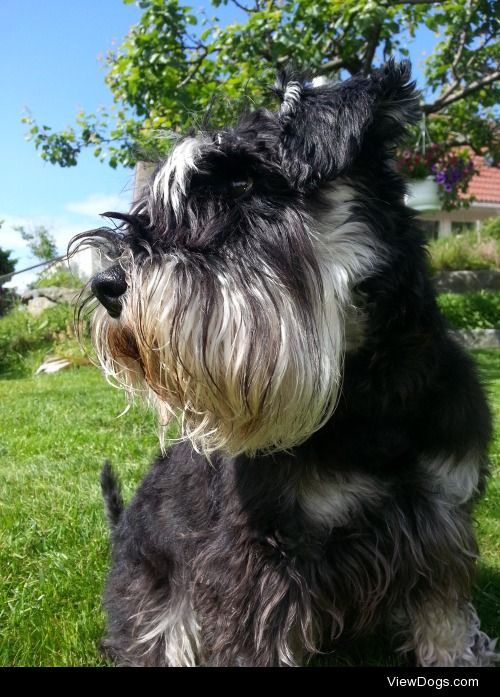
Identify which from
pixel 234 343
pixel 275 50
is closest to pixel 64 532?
pixel 234 343

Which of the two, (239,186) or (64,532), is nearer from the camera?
(239,186)

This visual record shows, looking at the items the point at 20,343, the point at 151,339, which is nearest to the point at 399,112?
the point at 151,339

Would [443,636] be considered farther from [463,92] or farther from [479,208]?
[479,208]

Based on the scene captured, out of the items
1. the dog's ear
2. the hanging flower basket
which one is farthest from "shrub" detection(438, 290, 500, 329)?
the dog's ear

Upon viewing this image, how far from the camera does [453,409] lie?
1.86 metres

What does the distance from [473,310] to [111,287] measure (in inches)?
407

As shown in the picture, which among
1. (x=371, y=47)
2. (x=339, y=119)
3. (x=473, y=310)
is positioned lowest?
(x=473, y=310)

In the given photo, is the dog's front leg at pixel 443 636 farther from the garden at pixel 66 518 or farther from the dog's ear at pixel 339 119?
the dog's ear at pixel 339 119

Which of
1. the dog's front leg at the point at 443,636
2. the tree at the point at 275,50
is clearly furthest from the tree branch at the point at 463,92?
the dog's front leg at the point at 443,636

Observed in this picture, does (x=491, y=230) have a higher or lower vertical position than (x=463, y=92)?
lower

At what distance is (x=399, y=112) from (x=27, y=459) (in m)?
3.74

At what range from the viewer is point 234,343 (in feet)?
5.28

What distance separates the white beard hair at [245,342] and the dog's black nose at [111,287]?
→ 0.10 ft
